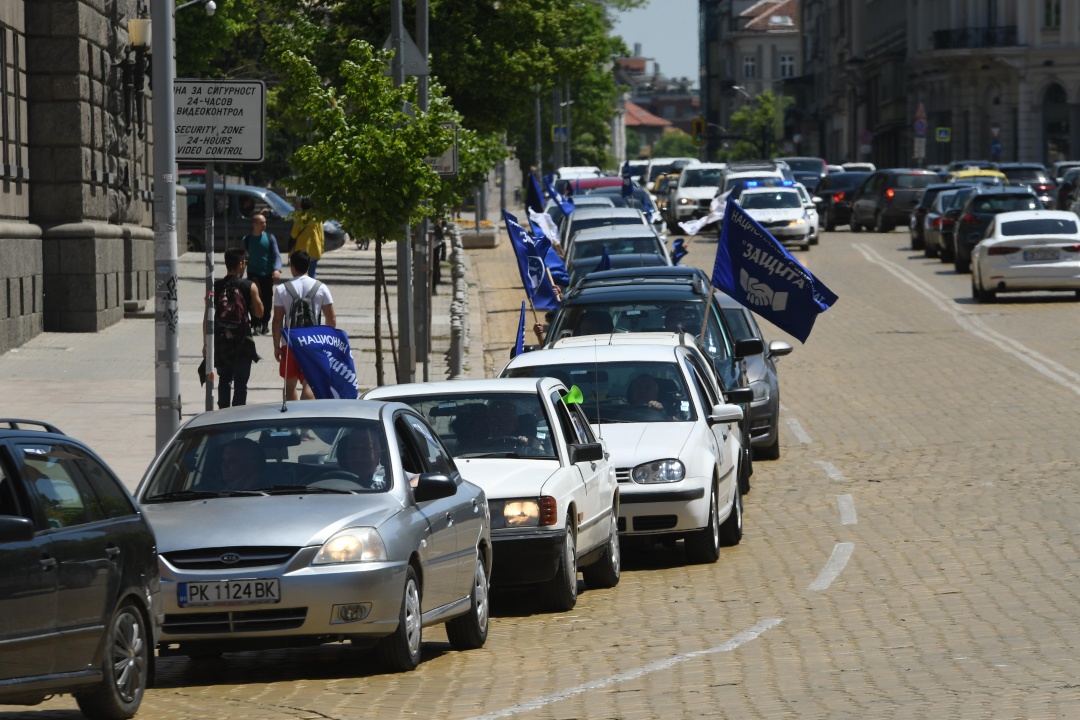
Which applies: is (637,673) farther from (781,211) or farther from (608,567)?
(781,211)

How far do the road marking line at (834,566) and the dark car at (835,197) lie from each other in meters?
43.6

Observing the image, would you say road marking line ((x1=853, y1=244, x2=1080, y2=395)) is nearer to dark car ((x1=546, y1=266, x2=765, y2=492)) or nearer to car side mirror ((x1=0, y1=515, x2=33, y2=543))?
→ dark car ((x1=546, y1=266, x2=765, y2=492))

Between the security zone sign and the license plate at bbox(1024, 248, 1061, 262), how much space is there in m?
22.7

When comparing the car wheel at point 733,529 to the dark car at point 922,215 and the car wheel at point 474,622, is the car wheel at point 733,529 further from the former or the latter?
the dark car at point 922,215

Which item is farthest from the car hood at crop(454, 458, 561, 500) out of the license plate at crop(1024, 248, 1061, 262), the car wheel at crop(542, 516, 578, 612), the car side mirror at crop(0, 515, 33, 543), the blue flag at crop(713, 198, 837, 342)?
the license plate at crop(1024, 248, 1061, 262)

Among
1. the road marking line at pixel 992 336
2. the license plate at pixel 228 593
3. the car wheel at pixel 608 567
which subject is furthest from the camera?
the road marking line at pixel 992 336

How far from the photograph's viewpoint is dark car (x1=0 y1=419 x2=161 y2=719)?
7.36 m

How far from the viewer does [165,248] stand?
12680 millimetres

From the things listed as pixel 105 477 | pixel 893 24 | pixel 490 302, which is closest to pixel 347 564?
pixel 105 477

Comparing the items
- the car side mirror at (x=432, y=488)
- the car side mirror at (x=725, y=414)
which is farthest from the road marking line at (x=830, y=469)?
the car side mirror at (x=432, y=488)

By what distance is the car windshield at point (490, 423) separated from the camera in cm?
1212

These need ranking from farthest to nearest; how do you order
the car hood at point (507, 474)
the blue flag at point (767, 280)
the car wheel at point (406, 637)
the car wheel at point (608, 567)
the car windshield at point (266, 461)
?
the blue flag at point (767, 280) → the car wheel at point (608, 567) → the car hood at point (507, 474) → the car windshield at point (266, 461) → the car wheel at point (406, 637)

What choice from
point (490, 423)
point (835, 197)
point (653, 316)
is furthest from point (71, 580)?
point (835, 197)

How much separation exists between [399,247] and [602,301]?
564 cm
